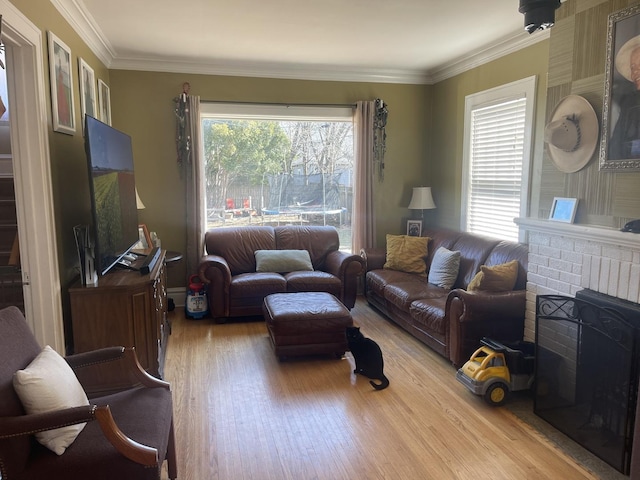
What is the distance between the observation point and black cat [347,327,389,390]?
3.30 m

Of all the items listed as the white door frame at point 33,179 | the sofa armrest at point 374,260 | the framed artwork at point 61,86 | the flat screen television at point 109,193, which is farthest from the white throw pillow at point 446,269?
the framed artwork at point 61,86

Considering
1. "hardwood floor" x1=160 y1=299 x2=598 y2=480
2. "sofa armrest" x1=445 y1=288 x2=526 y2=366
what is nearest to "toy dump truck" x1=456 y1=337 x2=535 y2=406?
"hardwood floor" x1=160 y1=299 x2=598 y2=480

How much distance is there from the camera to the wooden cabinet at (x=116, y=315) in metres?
2.91

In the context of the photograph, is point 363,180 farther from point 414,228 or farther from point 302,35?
point 302,35

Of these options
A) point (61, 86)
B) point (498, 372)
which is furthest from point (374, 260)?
point (61, 86)

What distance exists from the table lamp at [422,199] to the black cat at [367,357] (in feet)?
8.11

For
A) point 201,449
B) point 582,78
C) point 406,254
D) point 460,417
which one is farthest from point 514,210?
point 201,449

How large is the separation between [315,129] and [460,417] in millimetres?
3801

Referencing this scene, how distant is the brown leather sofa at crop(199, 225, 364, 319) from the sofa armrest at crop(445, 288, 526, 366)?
1.63 meters

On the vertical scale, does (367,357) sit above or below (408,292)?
below

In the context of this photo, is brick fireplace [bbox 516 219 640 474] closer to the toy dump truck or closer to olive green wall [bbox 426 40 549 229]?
the toy dump truck

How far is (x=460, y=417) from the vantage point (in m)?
2.88

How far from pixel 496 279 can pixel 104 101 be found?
3963mm

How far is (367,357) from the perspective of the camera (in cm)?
335
